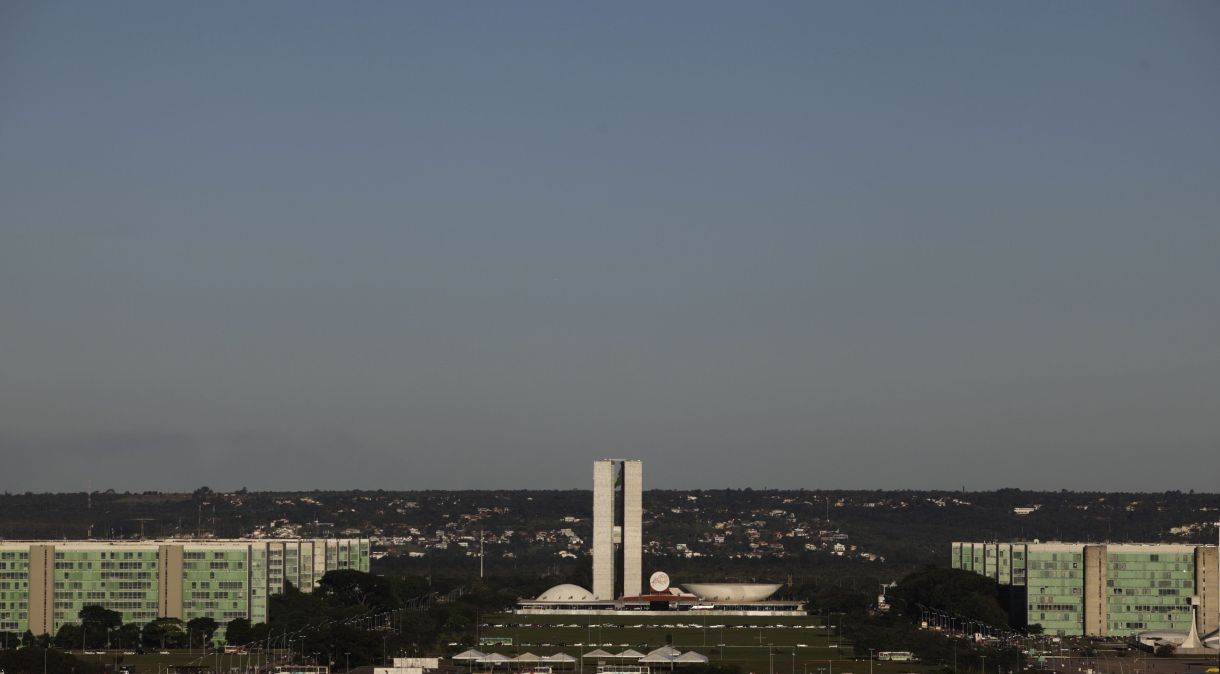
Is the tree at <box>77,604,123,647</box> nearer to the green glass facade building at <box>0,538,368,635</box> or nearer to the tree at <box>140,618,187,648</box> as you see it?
the green glass facade building at <box>0,538,368,635</box>

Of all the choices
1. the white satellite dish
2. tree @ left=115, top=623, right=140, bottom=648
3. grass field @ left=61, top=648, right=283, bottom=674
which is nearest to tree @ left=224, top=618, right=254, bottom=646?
grass field @ left=61, top=648, right=283, bottom=674

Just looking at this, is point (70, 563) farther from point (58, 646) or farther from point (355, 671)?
point (355, 671)

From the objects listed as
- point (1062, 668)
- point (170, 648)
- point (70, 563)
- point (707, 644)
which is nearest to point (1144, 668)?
point (1062, 668)

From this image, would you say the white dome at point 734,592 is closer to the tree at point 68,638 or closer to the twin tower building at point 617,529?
the twin tower building at point 617,529

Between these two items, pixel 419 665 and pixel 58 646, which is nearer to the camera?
pixel 419 665

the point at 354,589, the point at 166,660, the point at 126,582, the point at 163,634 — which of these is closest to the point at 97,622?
the point at 163,634
